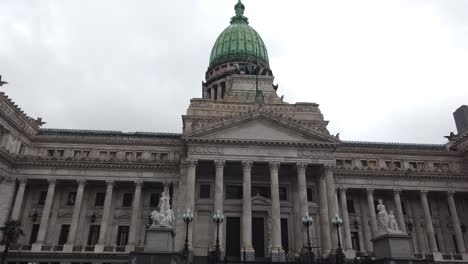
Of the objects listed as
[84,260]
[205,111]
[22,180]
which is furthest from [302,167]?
[22,180]

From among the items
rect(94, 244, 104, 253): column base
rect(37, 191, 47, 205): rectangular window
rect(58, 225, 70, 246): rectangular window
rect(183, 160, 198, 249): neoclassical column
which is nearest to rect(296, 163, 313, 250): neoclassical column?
rect(183, 160, 198, 249): neoclassical column

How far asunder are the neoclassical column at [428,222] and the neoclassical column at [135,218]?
33.6 meters

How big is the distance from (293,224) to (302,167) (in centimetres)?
686

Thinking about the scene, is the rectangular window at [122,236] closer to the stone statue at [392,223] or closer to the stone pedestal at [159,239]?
the stone pedestal at [159,239]

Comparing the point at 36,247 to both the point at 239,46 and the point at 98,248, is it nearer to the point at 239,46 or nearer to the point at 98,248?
the point at 98,248

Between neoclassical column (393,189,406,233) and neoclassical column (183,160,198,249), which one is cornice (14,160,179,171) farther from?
neoclassical column (393,189,406,233)

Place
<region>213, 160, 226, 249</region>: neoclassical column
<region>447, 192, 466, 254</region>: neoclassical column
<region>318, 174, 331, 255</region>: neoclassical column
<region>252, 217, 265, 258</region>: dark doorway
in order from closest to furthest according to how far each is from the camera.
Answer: <region>318, 174, 331, 255</region>: neoclassical column → <region>213, 160, 226, 249</region>: neoclassical column → <region>252, 217, 265, 258</region>: dark doorway → <region>447, 192, 466, 254</region>: neoclassical column

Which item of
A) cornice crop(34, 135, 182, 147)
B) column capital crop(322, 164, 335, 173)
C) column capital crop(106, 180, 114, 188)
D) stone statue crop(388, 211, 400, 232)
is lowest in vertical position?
stone statue crop(388, 211, 400, 232)

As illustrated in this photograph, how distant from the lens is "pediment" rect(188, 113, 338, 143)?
45.2 meters

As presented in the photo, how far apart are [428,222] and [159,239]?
37.5 meters

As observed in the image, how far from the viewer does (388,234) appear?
27.6 metres

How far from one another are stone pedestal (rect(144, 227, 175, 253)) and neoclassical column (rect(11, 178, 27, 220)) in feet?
88.0

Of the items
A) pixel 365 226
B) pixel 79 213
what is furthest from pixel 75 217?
pixel 365 226

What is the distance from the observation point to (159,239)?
2697 cm
